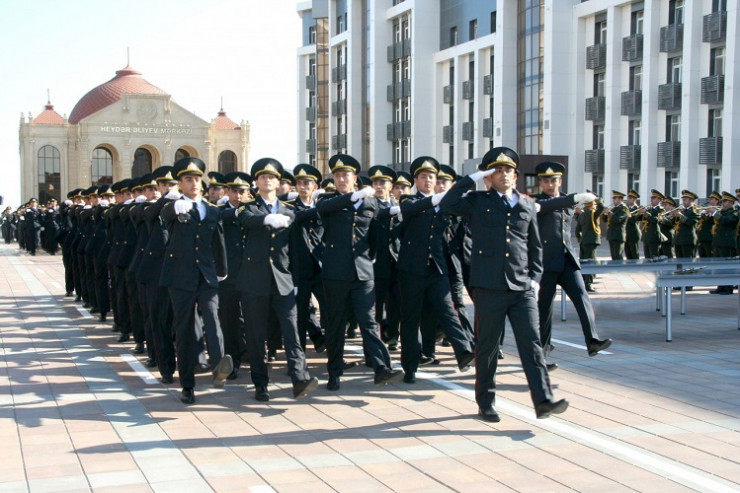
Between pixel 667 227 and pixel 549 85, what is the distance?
22.9 m

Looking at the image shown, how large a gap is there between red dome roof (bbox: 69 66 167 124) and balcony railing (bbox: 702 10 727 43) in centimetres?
6286

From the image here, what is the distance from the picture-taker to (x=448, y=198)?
7.25m

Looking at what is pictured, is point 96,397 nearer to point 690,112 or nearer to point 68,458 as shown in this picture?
point 68,458

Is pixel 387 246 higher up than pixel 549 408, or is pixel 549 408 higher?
pixel 387 246

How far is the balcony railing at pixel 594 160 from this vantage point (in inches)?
1594

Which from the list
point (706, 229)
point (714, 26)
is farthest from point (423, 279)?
point (714, 26)

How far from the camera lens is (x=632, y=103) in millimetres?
38531

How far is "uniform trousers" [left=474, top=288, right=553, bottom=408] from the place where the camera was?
6910 mm

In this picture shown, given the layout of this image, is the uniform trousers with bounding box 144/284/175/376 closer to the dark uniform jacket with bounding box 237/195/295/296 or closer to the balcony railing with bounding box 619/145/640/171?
the dark uniform jacket with bounding box 237/195/295/296

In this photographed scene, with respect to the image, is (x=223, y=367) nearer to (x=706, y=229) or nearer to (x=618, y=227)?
(x=706, y=229)

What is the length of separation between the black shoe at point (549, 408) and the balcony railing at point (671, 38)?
32285 mm

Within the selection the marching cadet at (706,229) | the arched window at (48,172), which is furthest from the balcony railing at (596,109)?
the arched window at (48,172)

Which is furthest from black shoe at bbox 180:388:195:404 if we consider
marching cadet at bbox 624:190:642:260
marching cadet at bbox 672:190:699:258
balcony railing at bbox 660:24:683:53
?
balcony railing at bbox 660:24:683:53

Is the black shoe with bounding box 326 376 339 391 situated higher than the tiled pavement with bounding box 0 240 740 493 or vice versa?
the black shoe with bounding box 326 376 339 391
